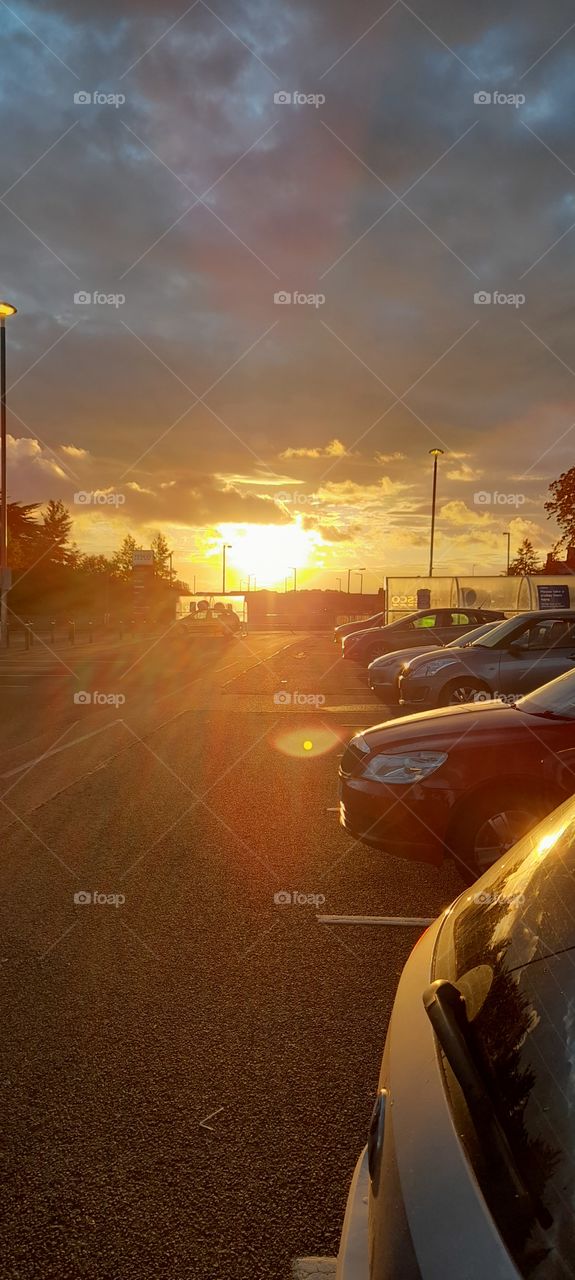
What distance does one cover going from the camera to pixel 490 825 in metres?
5.68

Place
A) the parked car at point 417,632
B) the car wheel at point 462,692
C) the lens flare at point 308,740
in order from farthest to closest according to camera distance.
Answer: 1. the parked car at point 417,632
2. the car wheel at point 462,692
3. the lens flare at point 308,740

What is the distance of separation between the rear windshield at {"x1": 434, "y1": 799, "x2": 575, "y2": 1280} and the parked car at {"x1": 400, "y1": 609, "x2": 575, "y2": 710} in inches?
434

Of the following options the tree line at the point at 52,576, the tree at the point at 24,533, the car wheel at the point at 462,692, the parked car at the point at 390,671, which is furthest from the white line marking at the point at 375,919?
the tree at the point at 24,533

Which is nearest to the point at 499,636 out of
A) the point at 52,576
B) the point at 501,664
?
the point at 501,664

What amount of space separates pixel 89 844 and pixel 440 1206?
593 centimetres

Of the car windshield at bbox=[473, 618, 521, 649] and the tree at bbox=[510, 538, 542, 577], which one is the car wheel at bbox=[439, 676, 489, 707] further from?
the tree at bbox=[510, 538, 542, 577]

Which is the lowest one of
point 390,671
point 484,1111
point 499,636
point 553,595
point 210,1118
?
point 210,1118

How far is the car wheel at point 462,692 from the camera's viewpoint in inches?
570

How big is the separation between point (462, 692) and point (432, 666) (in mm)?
644

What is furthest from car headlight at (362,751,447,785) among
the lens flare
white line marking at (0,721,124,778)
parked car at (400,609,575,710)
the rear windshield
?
parked car at (400,609,575,710)

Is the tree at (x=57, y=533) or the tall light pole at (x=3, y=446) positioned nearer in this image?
the tall light pole at (x=3, y=446)

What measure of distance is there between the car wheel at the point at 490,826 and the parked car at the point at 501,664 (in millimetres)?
7289

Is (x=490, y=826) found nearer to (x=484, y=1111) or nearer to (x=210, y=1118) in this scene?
(x=210, y=1118)

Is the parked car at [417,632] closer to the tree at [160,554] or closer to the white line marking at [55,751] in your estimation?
the white line marking at [55,751]
